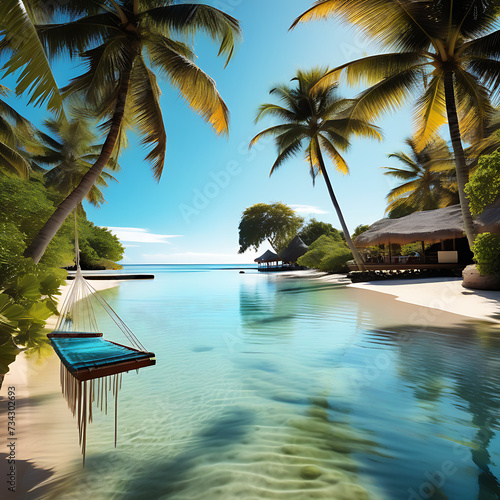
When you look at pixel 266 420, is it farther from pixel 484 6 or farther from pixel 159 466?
pixel 484 6

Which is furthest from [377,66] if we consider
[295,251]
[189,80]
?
[295,251]

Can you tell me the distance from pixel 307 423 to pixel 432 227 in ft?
47.4

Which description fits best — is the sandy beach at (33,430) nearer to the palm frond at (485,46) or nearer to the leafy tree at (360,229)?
the palm frond at (485,46)

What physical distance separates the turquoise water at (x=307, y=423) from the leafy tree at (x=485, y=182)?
320cm

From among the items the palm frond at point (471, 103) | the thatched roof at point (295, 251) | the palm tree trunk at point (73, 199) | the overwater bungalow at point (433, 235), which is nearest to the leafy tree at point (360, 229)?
the thatched roof at point (295, 251)

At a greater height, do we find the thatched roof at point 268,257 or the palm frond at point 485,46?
the palm frond at point 485,46

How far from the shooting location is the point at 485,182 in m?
7.00

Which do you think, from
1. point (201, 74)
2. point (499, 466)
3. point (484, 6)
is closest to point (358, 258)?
point (484, 6)

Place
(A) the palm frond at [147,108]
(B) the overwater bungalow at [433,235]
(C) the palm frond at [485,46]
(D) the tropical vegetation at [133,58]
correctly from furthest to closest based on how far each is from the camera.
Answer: (B) the overwater bungalow at [433,235]
(C) the palm frond at [485,46]
(A) the palm frond at [147,108]
(D) the tropical vegetation at [133,58]

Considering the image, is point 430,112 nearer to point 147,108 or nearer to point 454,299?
point 454,299

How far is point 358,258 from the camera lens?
54.0 feet

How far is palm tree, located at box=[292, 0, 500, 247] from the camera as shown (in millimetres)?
8039

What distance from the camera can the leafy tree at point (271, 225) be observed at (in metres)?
39.8

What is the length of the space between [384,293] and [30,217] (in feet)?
40.1
